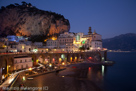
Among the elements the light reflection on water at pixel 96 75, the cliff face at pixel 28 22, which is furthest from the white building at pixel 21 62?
the cliff face at pixel 28 22

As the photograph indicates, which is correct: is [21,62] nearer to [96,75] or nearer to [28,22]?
[96,75]

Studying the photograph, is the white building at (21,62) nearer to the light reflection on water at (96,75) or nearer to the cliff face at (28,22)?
the light reflection on water at (96,75)

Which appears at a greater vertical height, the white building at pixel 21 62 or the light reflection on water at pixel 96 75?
the white building at pixel 21 62

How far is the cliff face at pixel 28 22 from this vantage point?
95562mm

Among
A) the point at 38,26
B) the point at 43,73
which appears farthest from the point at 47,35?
the point at 43,73

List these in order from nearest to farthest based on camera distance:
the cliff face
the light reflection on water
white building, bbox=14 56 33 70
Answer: the light reflection on water
white building, bbox=14 56 33 70
the cliff face

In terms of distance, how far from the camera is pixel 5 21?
349 ft

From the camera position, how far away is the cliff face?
95.6 meters

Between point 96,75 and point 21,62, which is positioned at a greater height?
point 21,62

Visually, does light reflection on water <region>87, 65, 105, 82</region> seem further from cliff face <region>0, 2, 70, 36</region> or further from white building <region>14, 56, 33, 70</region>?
cliff face <region>0, 2, 70, 36</region>

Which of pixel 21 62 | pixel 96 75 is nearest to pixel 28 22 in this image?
pixel 21 62

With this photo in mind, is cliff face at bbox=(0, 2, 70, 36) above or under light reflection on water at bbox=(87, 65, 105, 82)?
above

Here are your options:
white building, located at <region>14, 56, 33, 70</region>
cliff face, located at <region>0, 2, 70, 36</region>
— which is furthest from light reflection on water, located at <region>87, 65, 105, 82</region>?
cliff face, located at <region>0, 2, 70, 36</region>

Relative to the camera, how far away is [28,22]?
320 feet
